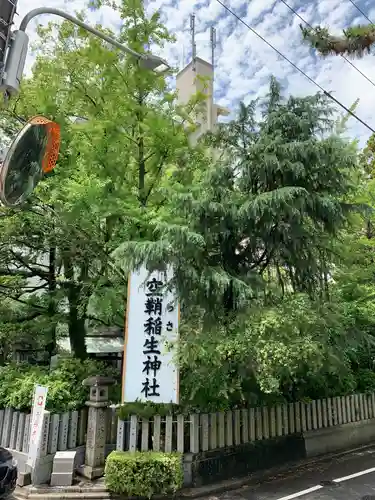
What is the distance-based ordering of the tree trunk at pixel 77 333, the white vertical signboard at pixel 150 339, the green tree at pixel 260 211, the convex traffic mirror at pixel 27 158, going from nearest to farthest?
the convex traffic mirror at pixel 27 158 < the green tree at pixel 260 211 < the white vertical signboard at pixel 150 339 < the tree trunk at pixel 77 333

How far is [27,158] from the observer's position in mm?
3697

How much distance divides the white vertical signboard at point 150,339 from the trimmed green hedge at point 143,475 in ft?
3.46

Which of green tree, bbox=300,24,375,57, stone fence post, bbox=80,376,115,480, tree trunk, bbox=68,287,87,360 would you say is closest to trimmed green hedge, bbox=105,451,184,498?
stone fence post, bbox=80,376,115,480

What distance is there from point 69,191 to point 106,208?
2.87 ft

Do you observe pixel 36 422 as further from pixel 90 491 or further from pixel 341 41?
pixel 341 41

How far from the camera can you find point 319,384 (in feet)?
31.5

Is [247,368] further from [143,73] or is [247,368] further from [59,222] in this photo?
[143,73]

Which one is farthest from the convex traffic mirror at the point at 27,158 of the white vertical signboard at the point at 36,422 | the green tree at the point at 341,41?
the green tree at the point at 341,41

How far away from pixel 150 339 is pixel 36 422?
8.01ft

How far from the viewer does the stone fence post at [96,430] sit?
6988 mm

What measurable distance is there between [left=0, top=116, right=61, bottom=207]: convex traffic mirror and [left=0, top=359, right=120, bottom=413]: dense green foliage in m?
5.15

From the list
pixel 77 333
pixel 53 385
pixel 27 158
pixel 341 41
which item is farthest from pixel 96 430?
pixel 341 41

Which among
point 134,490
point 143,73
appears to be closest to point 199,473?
point 134,490

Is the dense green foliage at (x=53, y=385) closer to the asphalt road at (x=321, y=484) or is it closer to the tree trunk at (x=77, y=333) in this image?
the tree trunk at (x=77, y=333)
